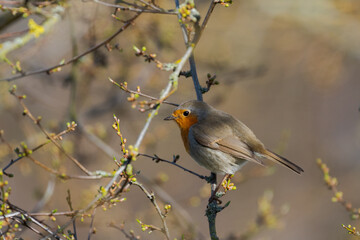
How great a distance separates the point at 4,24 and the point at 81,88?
1711 mm

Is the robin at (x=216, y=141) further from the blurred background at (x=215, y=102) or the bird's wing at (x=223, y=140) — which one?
the blurred background at (x=215, y=102)

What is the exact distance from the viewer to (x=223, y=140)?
3984 mm

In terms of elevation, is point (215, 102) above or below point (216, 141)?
below

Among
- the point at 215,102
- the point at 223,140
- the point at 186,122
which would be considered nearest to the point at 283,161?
the point at 223,140

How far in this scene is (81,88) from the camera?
5.50 m

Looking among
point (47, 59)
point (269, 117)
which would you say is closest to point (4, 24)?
Answer: point (47, 59)

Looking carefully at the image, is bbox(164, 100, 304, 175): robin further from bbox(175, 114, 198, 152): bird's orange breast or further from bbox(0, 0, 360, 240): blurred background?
bbox(0, 0, 360, 240): blurred background

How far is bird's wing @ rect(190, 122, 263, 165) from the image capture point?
153 inches

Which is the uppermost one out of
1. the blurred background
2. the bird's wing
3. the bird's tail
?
the bird's wing

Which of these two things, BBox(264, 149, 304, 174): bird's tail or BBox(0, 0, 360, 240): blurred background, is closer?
BBox(264, 149, 304, 174): bird's tail

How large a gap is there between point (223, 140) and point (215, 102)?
62.5 inches

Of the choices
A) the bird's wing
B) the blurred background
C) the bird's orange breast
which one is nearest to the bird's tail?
the bird's wing

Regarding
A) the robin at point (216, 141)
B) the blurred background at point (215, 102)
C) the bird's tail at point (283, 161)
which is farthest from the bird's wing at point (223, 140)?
the blurred background at point (215, 102)

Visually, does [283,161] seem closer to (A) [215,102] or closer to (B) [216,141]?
(B) [216,141]
